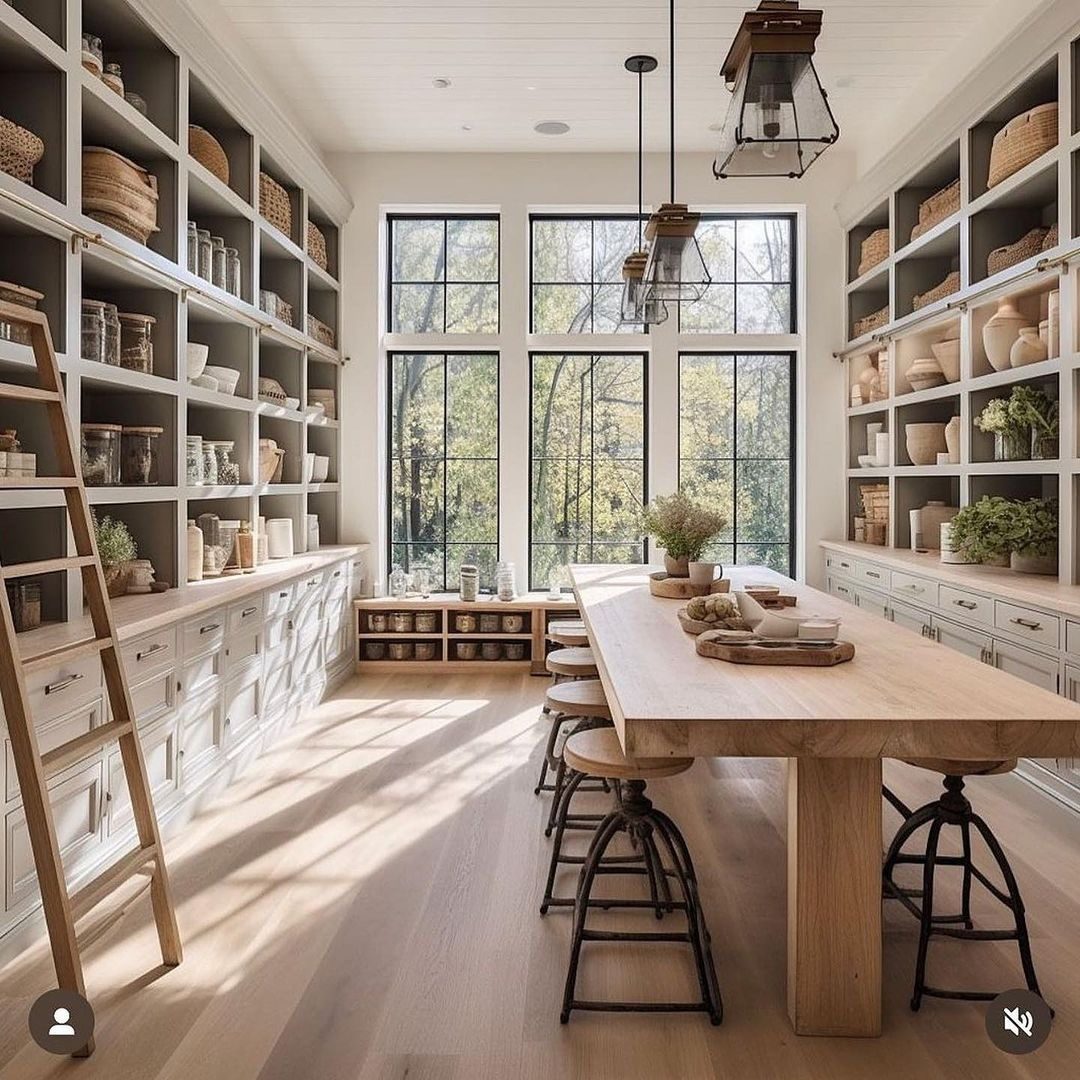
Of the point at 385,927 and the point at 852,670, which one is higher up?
the point at 852,670

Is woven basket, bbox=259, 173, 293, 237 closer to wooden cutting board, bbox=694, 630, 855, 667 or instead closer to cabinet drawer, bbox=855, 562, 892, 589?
wooden cutting board, bbox=694, 630, 855, 667

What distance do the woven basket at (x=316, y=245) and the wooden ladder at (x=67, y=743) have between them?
3.68 metres

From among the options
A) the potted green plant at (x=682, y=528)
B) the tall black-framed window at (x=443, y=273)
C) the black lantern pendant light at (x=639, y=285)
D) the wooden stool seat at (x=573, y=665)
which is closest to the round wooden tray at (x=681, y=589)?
the potted green plant at (x=682, y=528)

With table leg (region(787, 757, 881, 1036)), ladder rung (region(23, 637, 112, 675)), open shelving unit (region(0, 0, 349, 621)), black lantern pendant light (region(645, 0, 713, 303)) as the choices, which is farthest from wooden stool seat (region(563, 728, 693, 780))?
black lantern pendant light (region(645, 0, 713, 303))

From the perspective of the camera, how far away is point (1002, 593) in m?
3.77

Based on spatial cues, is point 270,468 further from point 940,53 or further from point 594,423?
point 940,53

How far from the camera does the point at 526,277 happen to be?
21.4 feet

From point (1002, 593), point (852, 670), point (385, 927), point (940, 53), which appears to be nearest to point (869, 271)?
point (940, 53)

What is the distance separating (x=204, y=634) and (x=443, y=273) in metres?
3.85

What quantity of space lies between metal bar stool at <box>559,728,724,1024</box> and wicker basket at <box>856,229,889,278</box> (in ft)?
14.7

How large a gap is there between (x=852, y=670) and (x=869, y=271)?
14.5 ft

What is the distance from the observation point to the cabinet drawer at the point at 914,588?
453 centimetres

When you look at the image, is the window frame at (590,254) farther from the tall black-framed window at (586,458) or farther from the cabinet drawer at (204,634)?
the cabinet drawer at (204,634)

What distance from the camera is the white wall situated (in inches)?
254
